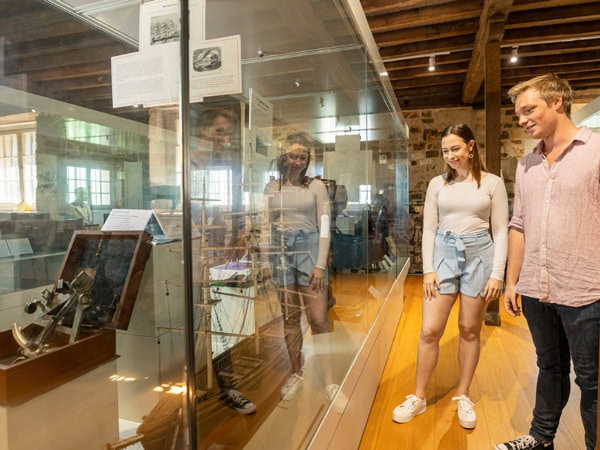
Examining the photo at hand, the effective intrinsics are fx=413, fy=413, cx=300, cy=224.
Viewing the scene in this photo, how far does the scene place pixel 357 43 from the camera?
7.27 ft

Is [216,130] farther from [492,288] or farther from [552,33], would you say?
[552,33]

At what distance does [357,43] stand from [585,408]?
75.7 inches

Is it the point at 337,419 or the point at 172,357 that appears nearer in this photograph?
the point at 172,357

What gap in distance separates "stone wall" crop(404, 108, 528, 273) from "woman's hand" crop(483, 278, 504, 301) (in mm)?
4478

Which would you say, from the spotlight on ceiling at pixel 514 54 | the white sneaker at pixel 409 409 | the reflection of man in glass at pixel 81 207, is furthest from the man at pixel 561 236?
the spotlight on ceiling at pixel 514 54

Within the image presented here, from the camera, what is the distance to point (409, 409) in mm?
2061

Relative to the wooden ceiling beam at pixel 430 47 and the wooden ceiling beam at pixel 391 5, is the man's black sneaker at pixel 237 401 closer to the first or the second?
the wooden ceiling beam at pixel 391 5

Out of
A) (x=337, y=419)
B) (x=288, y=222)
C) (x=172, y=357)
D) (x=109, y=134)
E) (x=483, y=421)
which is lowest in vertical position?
(x=483, y=421)

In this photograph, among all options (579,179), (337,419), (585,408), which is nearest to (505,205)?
(579,179)

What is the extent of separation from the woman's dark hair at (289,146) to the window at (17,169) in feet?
2.31

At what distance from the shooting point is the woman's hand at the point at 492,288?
1.87 m

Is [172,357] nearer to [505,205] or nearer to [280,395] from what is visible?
[280,395]

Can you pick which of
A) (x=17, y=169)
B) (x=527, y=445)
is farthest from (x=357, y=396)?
(x=17, y=169)

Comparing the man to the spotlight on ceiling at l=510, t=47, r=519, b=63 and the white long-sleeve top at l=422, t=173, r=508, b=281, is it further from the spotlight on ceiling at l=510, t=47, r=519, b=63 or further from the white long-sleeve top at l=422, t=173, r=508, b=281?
the spotlight on ceiling at l=510, t=47, r=519, b=63
